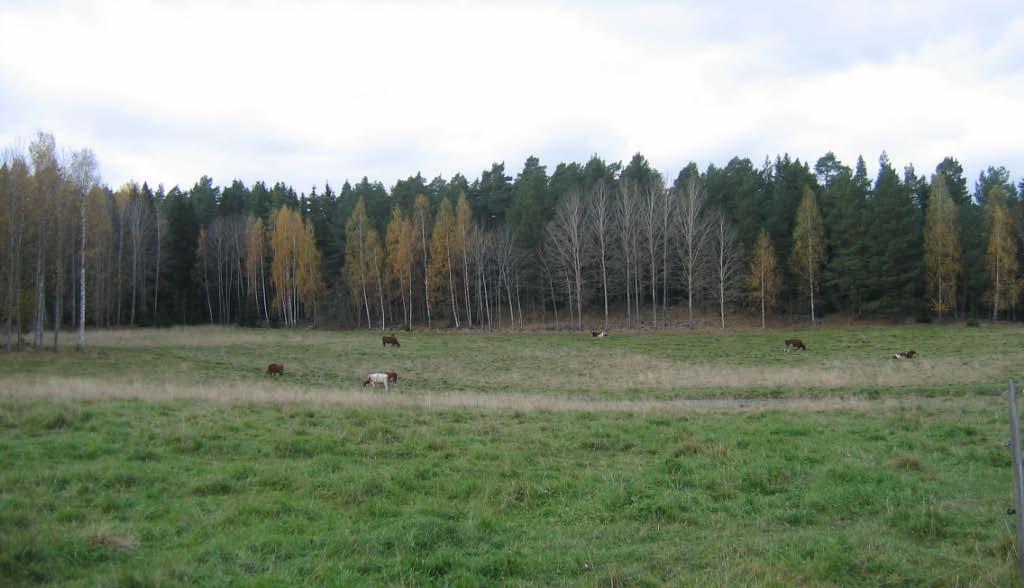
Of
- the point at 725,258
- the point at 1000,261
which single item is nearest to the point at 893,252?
the point at 1000,261

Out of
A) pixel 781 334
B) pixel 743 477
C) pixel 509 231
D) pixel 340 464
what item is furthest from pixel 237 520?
pixel 509 231

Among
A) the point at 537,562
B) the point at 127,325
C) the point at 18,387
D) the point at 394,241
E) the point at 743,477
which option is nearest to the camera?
the point at 537,562

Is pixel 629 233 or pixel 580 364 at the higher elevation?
pixel 629 233

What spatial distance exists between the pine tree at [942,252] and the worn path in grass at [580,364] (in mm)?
13370

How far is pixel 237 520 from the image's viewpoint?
22.7 feet

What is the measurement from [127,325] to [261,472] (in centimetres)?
7137

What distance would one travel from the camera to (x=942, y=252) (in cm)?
5703

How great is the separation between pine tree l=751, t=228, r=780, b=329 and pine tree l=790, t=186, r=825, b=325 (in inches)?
99.0

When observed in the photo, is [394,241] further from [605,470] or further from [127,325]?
[605,470]

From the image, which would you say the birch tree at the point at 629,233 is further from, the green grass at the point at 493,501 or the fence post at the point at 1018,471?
the fence post at the point at 1018,471

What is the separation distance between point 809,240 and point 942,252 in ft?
37.6

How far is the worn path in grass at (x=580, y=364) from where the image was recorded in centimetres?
2202

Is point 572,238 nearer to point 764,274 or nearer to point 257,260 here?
point 764,274

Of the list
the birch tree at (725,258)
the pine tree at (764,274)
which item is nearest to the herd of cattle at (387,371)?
the birch tree at (725,258)
